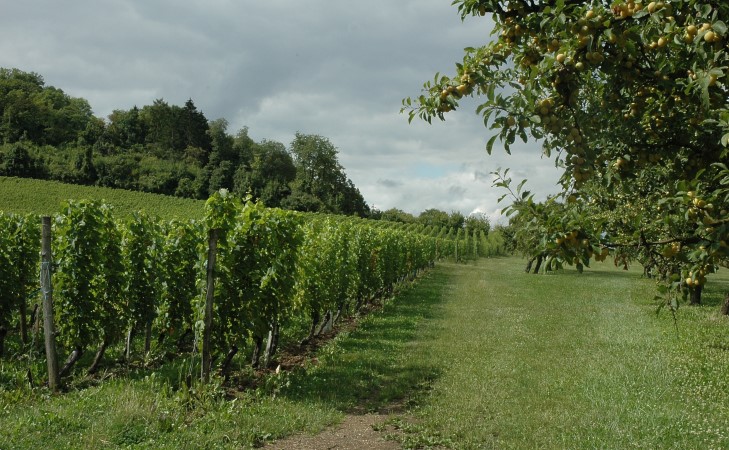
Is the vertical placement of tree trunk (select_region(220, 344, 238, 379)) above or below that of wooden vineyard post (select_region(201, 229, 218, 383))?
below

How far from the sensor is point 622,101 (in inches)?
147

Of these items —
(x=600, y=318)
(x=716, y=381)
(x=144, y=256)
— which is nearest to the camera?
(x=716, y=381)

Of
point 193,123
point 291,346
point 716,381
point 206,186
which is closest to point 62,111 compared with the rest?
point 193,123

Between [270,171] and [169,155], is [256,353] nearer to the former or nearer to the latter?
[169,155]

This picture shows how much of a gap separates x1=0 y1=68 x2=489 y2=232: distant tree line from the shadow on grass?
54.6 m

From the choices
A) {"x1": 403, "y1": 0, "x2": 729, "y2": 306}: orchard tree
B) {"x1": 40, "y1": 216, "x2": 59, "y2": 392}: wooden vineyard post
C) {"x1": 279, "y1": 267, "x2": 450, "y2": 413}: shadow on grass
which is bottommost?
{"x1": 279, "y1": 267, "x2": 450, "y2": 413}: shadow on grass

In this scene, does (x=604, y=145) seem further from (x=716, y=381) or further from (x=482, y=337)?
(x=482, y=337)

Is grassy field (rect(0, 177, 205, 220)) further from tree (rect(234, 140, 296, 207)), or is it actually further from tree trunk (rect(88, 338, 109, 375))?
tree trunk (rect(88, 338, 109, 375))

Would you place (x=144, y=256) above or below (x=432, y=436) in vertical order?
above

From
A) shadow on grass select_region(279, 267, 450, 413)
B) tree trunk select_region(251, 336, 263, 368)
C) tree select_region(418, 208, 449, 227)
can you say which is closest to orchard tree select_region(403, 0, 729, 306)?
shadow on grass select_region(279, 267, 450, 413)

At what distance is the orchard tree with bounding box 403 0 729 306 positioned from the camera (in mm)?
2785

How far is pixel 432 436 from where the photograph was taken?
17.5 ft

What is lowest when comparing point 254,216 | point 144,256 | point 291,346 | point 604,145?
point 291,346

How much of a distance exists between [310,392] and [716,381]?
530cm
